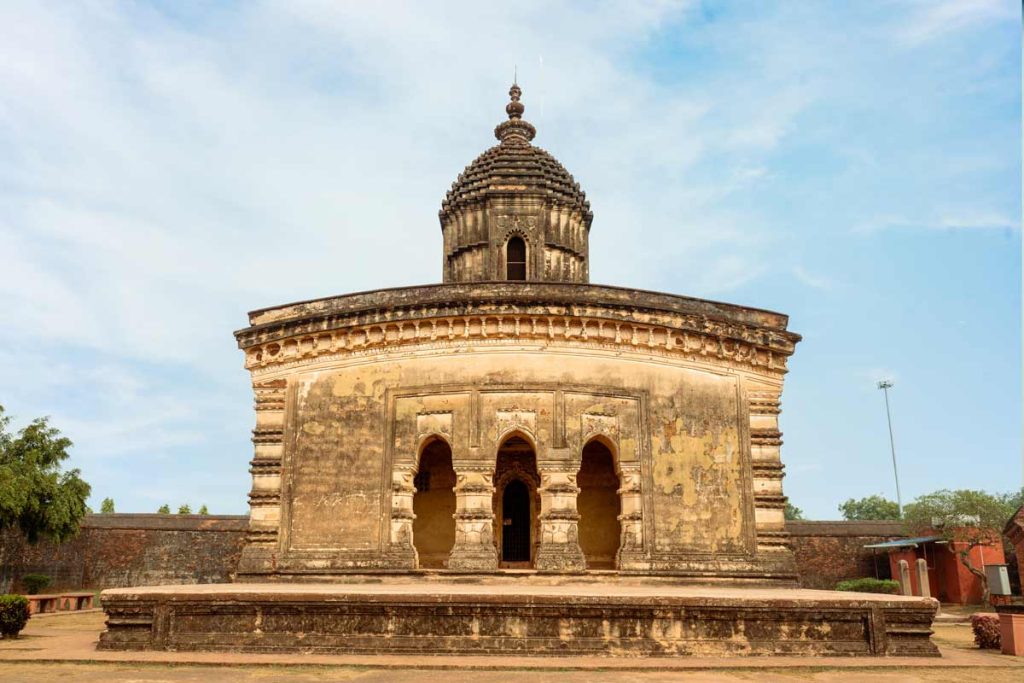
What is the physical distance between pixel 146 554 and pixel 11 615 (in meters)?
13.0

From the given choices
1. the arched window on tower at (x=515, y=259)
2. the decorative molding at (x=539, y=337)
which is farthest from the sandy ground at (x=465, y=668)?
the arched window on tower at (x=515, y=259)

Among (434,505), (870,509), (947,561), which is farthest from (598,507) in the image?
(870,509)

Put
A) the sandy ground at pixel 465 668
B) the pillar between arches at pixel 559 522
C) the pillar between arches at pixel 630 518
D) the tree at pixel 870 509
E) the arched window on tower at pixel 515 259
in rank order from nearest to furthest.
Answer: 1. the sandy ground at pixel 465 668
2. the pillar between arches at pixel 559 522
3. the pillar between arches at pixel 630 518
4. the arched window on tower at pixel 515 259
5. the tree at pixel 870 509

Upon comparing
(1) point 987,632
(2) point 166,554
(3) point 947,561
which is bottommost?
(1) point 987,632

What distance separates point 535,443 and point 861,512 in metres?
58.2

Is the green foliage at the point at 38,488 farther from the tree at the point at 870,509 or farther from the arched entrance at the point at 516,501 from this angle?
the tree at the point at 870,509

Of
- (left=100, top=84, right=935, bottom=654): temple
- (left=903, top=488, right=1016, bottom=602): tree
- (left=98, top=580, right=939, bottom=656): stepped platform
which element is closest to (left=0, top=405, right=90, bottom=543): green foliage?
(left=100, top=84, right=935, bottom=654): temple

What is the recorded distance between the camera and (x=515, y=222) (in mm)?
23344

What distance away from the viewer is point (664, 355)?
712 inches

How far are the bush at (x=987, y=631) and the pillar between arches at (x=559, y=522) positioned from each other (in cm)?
663

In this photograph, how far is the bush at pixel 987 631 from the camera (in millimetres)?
13191

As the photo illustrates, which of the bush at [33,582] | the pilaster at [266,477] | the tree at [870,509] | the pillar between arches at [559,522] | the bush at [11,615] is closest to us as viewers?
the bush at [11,615]

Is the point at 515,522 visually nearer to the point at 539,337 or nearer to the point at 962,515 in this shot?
the point at 539,337

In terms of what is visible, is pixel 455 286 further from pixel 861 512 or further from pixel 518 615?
pixel 861 512
